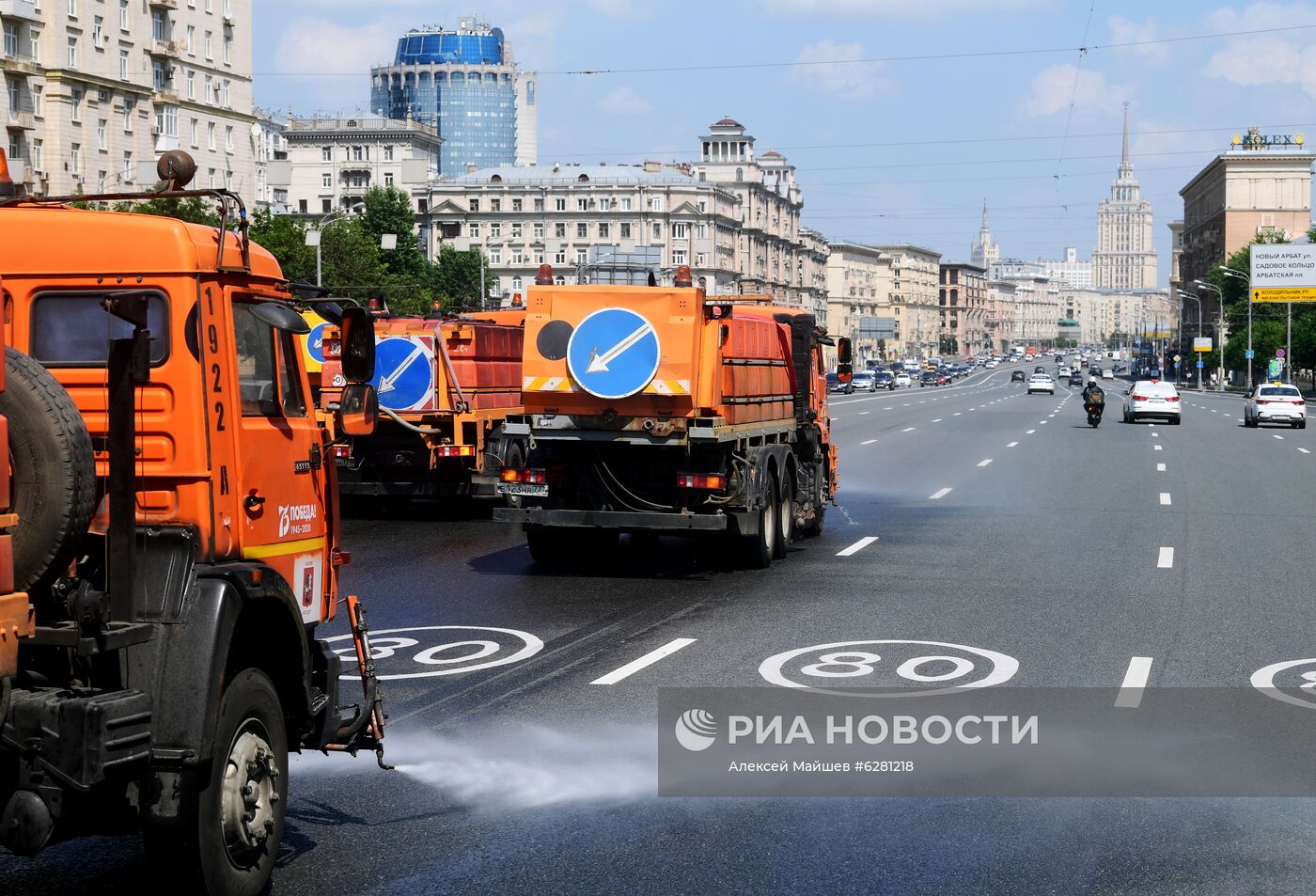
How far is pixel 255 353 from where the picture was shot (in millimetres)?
6555

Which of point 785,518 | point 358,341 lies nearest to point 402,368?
point 785,518

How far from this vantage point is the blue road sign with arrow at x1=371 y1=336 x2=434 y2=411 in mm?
22031

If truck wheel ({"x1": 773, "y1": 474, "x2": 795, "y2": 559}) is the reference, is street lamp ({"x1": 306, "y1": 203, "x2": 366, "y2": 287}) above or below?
above

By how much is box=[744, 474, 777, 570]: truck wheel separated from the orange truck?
9453 mm

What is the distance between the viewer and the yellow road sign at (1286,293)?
299ft

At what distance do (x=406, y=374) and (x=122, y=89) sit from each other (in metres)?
62.8

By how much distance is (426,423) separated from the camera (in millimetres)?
22172

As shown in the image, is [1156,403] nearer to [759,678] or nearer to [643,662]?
[643,662]

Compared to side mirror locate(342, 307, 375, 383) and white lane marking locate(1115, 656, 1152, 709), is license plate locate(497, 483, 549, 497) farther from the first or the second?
side mirror locate(342, 307, 375, 383)

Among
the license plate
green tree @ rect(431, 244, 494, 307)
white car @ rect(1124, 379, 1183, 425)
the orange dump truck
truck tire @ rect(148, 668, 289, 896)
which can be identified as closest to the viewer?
truck tire @ rect(148, 668, 289, 896)

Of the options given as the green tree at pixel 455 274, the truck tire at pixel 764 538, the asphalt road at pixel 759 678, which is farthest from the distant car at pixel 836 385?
the green tree at pixel 455 274

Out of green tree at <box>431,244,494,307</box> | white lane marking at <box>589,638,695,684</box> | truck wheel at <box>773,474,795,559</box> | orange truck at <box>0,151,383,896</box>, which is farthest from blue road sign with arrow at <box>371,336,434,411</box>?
green tree at <box>431,244,494,307</box>

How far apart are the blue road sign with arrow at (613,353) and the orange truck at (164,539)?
8499mm

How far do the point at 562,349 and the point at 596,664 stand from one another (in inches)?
223
